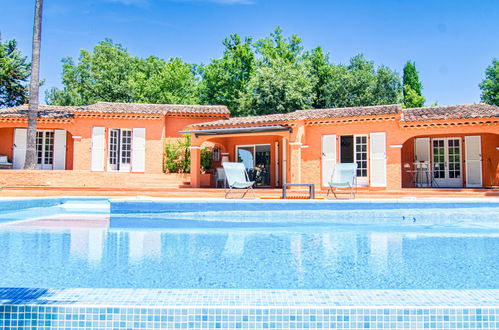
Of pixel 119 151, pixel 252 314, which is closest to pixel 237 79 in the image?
pixel 119 151

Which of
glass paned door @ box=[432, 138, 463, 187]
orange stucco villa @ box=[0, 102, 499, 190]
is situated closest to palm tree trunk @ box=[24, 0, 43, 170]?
orange stucco villa @ box=[0, 102, 499, 190]

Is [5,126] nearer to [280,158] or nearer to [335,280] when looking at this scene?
[280,158]

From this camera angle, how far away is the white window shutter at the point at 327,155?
15398 millimetres

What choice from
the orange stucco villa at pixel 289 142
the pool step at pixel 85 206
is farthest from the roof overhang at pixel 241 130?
the pool step at pixel 85 206

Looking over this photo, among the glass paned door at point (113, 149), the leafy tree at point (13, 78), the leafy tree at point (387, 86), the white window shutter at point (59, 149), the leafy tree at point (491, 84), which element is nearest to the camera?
the glass paned door at point (113, 149)

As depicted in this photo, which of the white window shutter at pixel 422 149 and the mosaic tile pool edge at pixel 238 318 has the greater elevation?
the white window shutter at pixel 422 149

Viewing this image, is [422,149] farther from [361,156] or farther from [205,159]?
[205,159]

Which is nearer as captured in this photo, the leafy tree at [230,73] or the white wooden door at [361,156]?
the white wooden door at [361,156]

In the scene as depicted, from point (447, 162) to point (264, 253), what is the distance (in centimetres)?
1365

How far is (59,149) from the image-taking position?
19.7m

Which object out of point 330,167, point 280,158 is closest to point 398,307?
point 330,167

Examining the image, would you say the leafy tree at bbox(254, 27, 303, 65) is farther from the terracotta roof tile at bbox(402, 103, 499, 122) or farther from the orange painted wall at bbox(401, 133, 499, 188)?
the orange painted wall at bbox(401, 133, 499, 188)

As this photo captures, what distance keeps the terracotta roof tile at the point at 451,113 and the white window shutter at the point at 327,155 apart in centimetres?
286

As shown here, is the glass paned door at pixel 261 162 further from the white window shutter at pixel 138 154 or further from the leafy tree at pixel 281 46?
the leafy tree at pixel 281 46
